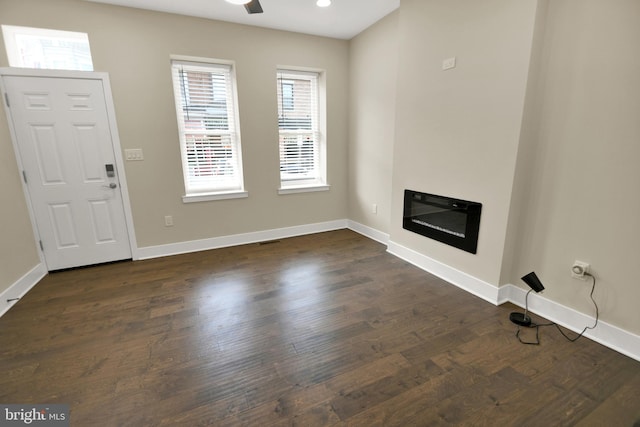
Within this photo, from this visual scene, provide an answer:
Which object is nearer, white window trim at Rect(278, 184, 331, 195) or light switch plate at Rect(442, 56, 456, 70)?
light switch plate at Rect(442, 56, 456, 70)

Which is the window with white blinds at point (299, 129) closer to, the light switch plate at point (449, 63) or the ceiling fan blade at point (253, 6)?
the ceiling fan blade at point (253, 6)

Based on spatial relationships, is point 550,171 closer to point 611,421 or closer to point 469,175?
point 469,175

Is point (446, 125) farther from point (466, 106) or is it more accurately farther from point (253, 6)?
point (253, 6)

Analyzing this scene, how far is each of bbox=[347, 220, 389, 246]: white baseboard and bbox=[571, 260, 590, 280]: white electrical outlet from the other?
1972 mm

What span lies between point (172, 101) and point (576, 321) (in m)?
4.31

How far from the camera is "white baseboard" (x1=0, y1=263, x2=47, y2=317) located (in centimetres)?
241

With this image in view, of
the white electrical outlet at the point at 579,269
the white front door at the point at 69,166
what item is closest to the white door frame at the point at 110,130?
the white front door at the point at 69,166

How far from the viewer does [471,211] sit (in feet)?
8.34

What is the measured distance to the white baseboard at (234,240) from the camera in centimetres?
354

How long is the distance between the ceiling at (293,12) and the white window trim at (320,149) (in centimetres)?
53

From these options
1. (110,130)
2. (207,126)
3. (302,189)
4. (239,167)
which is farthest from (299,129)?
(110,130)

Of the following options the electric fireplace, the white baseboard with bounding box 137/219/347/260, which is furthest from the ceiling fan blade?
the white baseboard with bounding box 137/219/347/260

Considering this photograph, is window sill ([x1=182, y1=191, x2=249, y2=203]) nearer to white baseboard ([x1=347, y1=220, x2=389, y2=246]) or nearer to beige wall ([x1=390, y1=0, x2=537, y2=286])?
white baseboard ([x1=347, y1=220, x2=389, y2=246])

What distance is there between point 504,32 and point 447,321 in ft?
7.30
